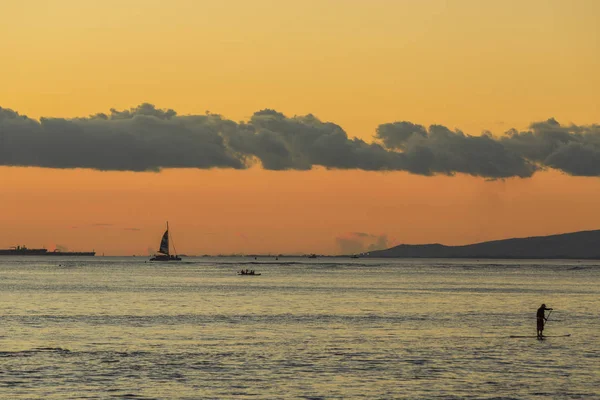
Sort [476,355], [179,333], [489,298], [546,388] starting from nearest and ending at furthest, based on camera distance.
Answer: [546,388] < [476,355] < [179,333] < [489,298]

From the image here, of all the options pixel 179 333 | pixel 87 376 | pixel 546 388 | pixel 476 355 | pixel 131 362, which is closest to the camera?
pixel 546 388

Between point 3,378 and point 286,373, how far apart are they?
671 inches

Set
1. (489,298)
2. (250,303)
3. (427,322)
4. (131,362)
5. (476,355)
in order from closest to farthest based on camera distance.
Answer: (131,362), (476,355), (427,322), (250,303), (489,298)

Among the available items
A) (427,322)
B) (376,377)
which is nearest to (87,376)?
(376,377)

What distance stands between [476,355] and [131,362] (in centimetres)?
2468

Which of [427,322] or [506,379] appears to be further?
[427,322]

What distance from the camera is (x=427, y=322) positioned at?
100938 millimetres

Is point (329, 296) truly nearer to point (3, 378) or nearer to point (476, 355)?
point (476, 355)

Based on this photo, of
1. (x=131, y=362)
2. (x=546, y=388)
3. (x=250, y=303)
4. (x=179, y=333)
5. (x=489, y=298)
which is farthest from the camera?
(x=489, y=298)

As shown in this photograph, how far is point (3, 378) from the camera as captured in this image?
56.8m

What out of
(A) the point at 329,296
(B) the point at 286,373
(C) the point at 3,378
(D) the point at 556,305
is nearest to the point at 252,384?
(B) the point at 286,373

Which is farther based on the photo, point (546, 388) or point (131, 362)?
point (131, 362)

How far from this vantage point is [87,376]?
58.2m

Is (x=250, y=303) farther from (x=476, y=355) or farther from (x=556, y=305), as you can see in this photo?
(x=476, y=355)
